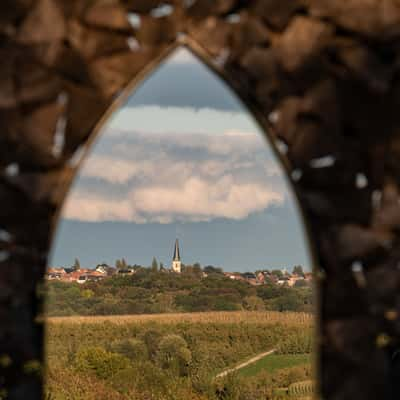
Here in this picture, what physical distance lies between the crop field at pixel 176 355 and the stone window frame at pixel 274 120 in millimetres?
12914

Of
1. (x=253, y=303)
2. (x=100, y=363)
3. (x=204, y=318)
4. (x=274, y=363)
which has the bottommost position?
(x=274, y=363)

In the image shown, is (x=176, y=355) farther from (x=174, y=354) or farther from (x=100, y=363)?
(x=100, y=363)

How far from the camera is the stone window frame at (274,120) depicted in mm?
4273

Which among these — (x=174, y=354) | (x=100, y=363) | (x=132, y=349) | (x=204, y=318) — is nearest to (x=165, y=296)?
(x=204, y=318)

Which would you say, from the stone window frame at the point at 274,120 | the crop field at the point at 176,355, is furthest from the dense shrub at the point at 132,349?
the stone window frame at the point at 274,120

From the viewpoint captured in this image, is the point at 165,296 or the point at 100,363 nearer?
the point at 100,363

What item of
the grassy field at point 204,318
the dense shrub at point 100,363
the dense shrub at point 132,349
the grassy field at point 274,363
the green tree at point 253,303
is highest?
the green tree at point 253,303

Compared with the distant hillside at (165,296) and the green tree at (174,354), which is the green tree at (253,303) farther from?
the green tree at (174,354)

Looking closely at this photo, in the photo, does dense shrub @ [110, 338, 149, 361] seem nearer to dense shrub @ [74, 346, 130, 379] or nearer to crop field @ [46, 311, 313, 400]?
crop field @ [46, 311, 313, 400]

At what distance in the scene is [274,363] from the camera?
27.9 m

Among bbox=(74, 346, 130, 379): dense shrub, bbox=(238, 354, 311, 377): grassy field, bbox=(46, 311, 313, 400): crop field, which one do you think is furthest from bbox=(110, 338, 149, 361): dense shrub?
bbox=(238, 354, 311, 377): grassy field

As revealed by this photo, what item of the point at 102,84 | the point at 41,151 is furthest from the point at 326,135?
the point at 41,151

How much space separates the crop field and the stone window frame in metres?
12.9

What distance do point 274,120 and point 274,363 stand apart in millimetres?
24316
